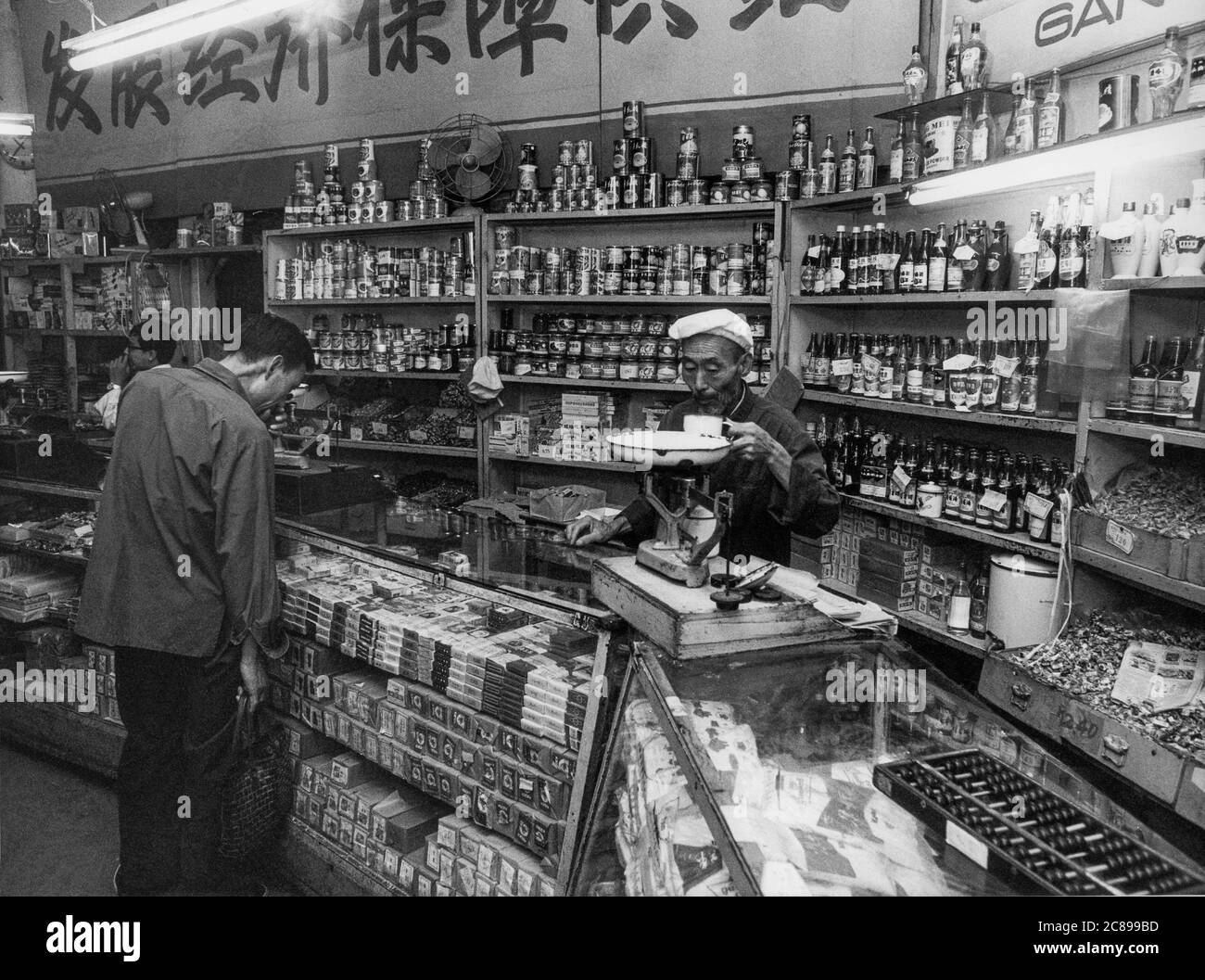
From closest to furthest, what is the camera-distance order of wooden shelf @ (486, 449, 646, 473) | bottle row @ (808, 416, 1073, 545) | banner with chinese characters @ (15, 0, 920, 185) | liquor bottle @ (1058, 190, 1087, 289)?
liquor bottle @ (1058, 190, 1087, 289)
bottle row @ (808, 416, 1073, 545)
banner with chinese characters @ (15, 0, 920, 185)
wooden shelf @ (486, 449, 646, 473)

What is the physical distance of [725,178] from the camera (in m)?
4.30

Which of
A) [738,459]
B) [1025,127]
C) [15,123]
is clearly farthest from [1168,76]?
[15,123]

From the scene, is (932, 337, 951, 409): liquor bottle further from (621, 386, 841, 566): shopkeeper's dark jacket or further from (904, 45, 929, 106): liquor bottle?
(904, 45, 929, 106): liquor bottle

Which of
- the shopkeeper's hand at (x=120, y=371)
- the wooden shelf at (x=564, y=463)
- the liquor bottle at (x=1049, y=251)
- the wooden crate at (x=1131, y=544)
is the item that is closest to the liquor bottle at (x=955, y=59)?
the liquor bottle at (x=1049, y=251)

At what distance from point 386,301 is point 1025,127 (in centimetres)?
334

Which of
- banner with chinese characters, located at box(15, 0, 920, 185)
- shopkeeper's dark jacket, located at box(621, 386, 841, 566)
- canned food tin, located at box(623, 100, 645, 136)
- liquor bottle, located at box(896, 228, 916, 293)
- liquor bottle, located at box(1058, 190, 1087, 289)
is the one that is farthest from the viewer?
canned food tin, located at box(623, 100, 645, 136)

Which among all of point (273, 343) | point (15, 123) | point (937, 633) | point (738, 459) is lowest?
point (937, 633)

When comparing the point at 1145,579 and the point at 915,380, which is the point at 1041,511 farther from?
the point at 915,380

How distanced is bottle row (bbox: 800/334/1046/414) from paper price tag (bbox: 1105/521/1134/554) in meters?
0.57

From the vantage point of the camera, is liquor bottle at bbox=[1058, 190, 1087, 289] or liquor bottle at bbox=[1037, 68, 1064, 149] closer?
liquor bottle at bbox=[1058, 190, 1087, 289]

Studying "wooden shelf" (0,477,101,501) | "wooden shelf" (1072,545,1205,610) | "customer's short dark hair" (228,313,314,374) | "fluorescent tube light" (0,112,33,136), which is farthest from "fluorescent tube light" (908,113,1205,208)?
"fluorescent tube light" (0,112,33,136)

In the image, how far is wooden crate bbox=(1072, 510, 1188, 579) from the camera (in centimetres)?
260

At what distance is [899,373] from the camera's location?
3.82m
